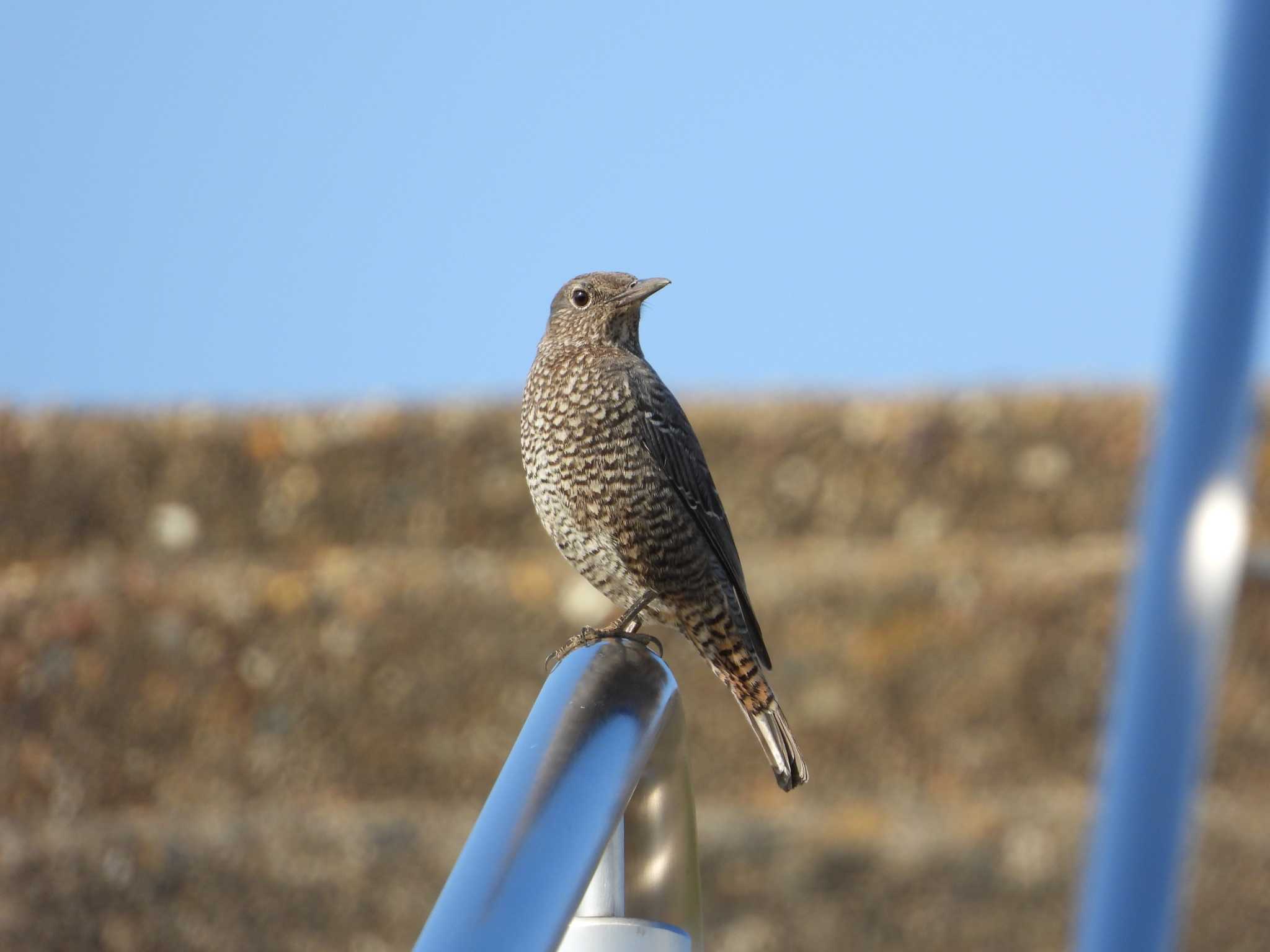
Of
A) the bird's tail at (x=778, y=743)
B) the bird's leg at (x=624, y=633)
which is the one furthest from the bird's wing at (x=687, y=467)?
the bird's leg at (x=624, y=633)

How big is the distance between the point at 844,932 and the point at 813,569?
7.05 ft

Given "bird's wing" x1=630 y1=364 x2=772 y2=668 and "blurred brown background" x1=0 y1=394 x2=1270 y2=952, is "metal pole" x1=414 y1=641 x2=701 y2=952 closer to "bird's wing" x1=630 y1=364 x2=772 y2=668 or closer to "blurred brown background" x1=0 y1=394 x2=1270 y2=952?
"bird's wing" x1=630 y1=364 x2=772 y2=668

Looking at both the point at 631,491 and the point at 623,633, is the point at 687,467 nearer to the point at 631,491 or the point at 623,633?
the point at 631,491

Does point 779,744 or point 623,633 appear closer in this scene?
point 623,633

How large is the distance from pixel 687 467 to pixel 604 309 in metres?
0.42

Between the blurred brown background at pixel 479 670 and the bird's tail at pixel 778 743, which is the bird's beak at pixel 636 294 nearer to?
the bird's tail at pixel 778 743

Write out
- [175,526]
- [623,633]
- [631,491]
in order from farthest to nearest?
[175,526], [631,491], [623,633]

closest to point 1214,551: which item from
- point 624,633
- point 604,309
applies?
point 624,633

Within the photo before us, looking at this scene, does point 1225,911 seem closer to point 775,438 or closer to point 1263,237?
point 775,438

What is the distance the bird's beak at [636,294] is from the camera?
413 centimetres

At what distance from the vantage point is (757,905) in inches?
395

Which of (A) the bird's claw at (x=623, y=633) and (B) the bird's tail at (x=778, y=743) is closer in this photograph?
(A) the bird's claw at (x=623, y=633)

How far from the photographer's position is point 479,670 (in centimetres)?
1055

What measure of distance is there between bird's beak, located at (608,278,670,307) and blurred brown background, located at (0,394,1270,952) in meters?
5.81
